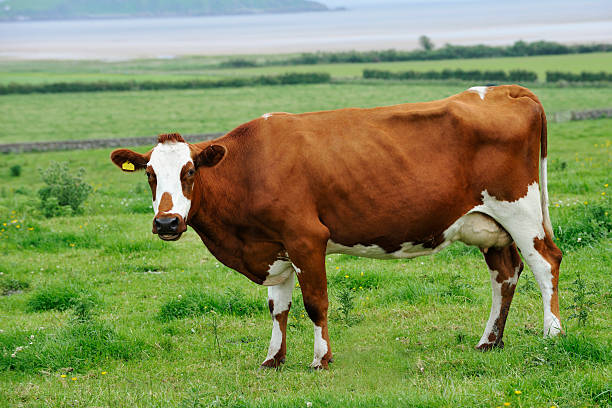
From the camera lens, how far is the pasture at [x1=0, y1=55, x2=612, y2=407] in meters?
6.05

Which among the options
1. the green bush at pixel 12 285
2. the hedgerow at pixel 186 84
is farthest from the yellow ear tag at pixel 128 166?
the hedgerow at pixel 186 84

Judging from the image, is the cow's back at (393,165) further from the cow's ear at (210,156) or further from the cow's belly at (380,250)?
the cow's ear at (210,156)

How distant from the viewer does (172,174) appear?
21.2ft

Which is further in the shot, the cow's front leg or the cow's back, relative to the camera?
the cow's front leg

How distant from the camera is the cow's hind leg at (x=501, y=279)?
23.6 feet

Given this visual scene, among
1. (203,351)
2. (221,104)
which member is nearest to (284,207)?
(203,351)

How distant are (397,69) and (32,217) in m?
62.7

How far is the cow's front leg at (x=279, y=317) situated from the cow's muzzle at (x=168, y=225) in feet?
3.81

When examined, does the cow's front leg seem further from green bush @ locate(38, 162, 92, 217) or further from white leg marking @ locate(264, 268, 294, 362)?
green bush @ locate(38, 162, 92, 217)

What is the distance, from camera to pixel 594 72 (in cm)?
5616

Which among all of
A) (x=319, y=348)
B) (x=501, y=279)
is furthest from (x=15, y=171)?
(x=501, y=279)

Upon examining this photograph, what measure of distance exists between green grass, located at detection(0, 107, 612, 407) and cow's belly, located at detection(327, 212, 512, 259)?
1.01 metres

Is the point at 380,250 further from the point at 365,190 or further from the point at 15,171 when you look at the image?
the point at 15,171

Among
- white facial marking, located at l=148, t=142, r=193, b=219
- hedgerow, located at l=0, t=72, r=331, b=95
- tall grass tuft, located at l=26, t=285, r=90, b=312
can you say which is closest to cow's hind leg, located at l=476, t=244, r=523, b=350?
white facial marking, located at l=148, t=142, r=193, b=219
